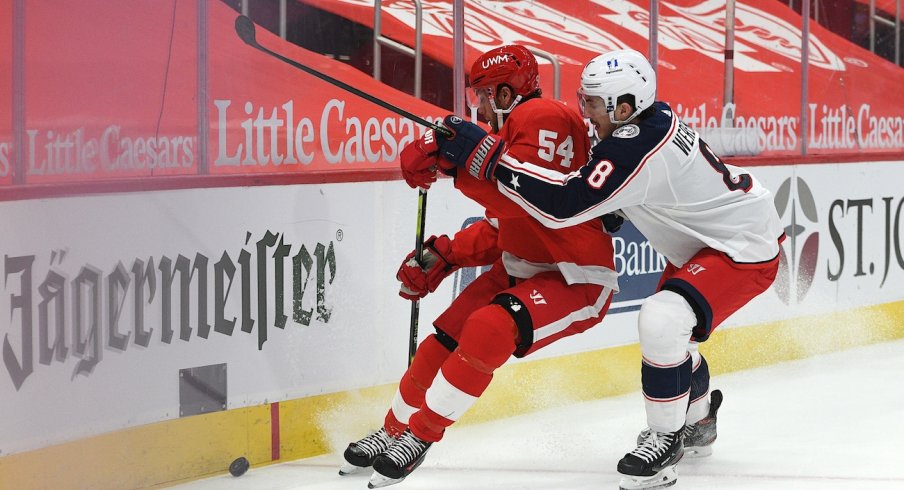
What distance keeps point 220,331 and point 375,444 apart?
51cm

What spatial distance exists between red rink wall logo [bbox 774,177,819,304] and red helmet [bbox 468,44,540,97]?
7.52 feet

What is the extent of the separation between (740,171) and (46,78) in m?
1.79

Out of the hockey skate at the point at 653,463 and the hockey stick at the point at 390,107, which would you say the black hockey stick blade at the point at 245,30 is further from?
the hockey skate at the point at 653,463

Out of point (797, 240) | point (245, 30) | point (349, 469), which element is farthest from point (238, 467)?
point (797, 240)

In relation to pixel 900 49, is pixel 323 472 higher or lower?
lower

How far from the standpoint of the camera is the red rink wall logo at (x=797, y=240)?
17.9ft

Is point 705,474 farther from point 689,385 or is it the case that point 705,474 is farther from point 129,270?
point 129,270

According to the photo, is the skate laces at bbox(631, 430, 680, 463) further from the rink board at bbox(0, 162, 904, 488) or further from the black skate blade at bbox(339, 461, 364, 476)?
the rink board at bbox(0, 162, 904, 488)

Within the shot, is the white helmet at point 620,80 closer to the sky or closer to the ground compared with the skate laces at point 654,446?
closer to the sky

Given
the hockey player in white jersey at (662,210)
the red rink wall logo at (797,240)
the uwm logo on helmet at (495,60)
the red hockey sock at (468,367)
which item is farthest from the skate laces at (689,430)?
the red rink wall logo at (797,240)

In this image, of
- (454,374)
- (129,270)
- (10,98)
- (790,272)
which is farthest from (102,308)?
(790,272)

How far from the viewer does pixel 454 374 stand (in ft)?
10.6

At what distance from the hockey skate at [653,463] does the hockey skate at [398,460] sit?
0.52 m

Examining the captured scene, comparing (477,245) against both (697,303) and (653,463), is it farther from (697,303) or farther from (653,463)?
→ (653,463)
